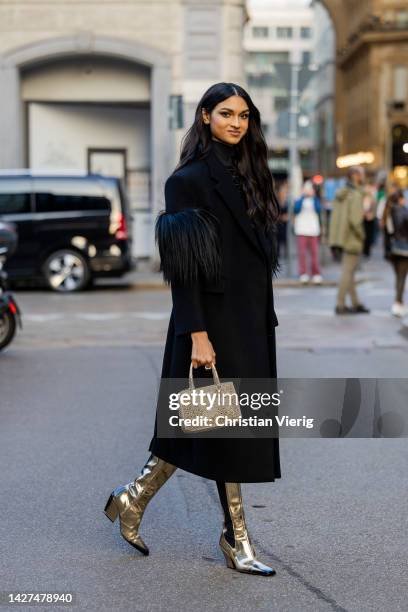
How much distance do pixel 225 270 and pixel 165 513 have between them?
61.2 inches

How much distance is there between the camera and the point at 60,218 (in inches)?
790

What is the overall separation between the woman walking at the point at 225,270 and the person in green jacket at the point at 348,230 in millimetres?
11203

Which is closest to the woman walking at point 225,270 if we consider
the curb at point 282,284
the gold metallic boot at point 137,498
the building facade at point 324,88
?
the gold metallic boot at point 137,498

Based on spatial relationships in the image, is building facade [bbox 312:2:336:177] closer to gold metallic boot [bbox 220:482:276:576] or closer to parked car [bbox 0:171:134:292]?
parked car [bbox 0:171:134:292]

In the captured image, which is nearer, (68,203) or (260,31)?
(68,203)

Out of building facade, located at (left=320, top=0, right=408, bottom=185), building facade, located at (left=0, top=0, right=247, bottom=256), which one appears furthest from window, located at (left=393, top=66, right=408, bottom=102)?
Answer: building facade, located at (left=0, top=0, right=247, bottom=256)

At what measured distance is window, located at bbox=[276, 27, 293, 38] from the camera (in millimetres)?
149750

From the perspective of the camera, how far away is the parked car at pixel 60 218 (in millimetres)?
20031

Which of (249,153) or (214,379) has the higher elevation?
(249,153)

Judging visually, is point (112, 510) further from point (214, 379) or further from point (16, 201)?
point (16, 201)

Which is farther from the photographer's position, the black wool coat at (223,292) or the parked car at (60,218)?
the parked car at (60,218)

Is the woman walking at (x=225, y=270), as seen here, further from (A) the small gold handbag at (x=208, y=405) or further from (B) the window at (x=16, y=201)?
(B) the window at (x=16, y=201)

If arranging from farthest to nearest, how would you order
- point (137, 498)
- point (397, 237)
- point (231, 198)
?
1. point (397, 237)
2. point (137, 498)
3. point (231, 198)

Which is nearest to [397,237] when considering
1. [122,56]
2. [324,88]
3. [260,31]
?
[122,56]
